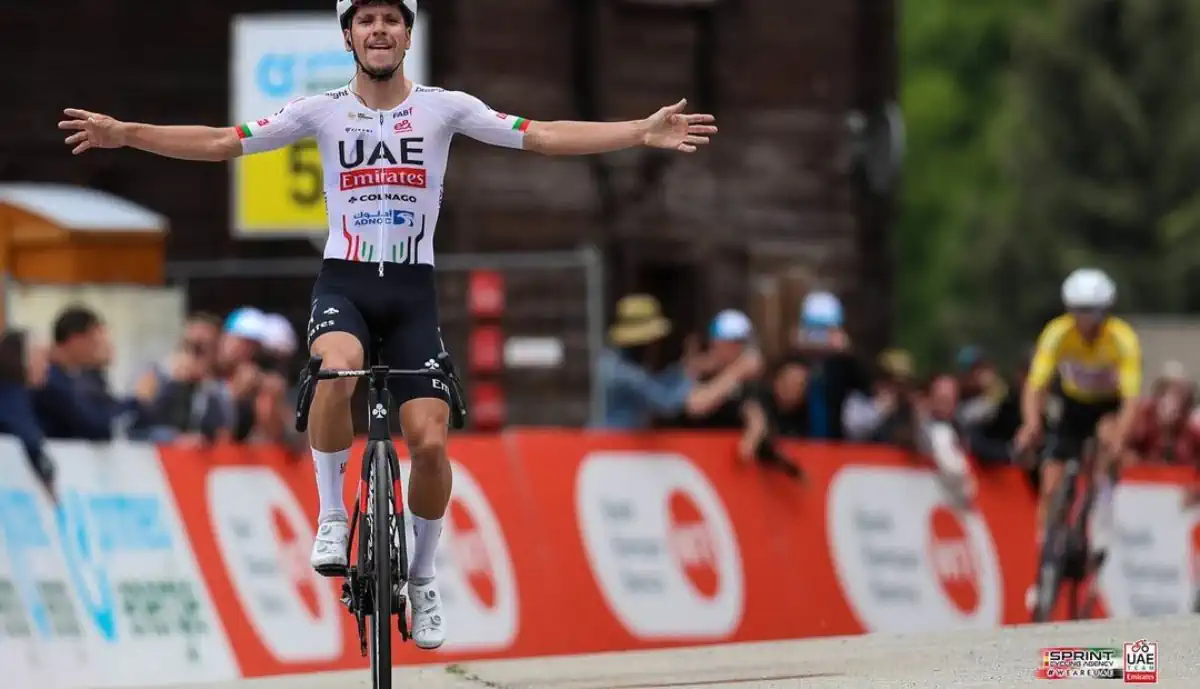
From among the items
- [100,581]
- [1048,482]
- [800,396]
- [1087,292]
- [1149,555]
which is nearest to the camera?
[100,581]

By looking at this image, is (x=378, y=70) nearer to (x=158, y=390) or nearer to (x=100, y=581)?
(x=100, y=581)

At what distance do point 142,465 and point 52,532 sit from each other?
71 cm

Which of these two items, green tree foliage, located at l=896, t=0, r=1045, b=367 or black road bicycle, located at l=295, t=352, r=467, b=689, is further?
green tree foliage, located at l=896, t=0, r=1045, b=367

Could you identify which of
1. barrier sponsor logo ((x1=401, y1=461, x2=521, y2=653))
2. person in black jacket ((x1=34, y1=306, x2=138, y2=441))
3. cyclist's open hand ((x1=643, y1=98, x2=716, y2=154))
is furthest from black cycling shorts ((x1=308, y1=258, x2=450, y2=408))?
barrier sponsor logo ((x1=401, y1=461, x2=521, y2=653))

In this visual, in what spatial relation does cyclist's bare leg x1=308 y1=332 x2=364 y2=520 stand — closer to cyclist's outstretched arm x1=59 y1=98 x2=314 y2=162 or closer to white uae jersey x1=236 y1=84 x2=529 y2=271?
white uae jersey x1=236 y1=84 x2=529 y2=271

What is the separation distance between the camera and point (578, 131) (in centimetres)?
1005

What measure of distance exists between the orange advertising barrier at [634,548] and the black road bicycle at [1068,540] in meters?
0.72

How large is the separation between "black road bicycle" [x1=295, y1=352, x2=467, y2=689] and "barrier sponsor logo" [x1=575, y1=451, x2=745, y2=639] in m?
5.06

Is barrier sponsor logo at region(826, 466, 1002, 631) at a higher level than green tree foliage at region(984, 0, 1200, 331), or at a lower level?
lower

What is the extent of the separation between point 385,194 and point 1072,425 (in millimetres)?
7529

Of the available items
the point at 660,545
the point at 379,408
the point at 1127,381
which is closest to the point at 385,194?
the point at 379,408

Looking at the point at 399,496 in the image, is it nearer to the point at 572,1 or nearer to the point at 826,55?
the point at 572,1

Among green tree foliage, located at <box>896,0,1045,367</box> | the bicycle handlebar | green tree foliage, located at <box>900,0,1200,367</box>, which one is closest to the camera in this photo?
the bicycle handlebar

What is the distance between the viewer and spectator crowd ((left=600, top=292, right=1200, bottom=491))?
617 inches
